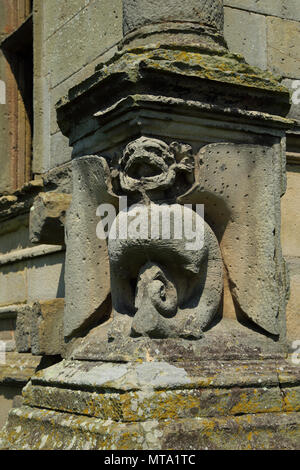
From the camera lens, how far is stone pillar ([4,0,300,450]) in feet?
9.17

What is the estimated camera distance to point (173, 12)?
338cm

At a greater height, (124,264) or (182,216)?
(182,216)

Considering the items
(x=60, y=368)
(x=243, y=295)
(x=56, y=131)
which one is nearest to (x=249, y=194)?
(x=243, y=295)

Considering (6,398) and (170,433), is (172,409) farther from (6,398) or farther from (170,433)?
(6,398)

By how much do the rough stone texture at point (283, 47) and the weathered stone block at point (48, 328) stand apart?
1868 mm

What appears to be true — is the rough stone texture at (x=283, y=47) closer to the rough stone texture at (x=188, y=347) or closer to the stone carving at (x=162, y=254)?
the stone carving at (x=162, y=254)

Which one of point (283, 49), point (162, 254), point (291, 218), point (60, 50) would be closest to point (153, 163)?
point (162, 254)

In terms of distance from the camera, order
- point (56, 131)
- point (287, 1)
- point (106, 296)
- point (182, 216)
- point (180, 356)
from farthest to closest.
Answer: point (56, 131) < point (287, 1) < point (106, 296) < point (182, 216) < point (180, 356)

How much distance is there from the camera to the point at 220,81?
3084 millimetres

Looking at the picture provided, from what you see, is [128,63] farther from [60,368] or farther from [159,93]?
[60,368]

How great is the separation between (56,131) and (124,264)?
2255mm

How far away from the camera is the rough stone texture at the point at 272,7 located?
4.24 metres

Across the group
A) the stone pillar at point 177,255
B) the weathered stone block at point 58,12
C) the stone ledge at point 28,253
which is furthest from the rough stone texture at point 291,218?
the weathered stone block at point 58,12

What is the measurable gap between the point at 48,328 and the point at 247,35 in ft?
6.65
